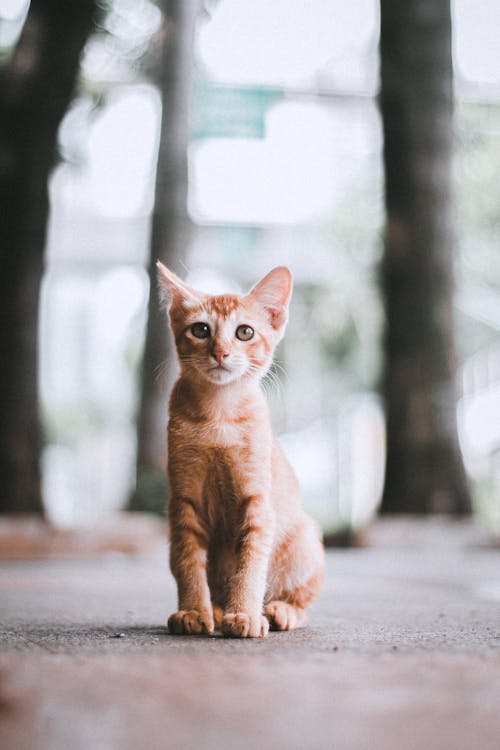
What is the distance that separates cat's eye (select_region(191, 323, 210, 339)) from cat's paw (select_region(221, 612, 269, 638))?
573 mm

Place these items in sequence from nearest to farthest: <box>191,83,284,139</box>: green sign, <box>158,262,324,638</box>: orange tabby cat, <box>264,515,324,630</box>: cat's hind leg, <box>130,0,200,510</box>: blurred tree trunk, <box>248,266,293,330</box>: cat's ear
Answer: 1. <box>158,262,324,638</box>: orange tabby cat
2. <box>264,515,324,630</box>: cat's hind leg
3. <box>248,266,293,330</box>: cat's ear
4. <box>130,0,200,510</box>: blurred tree trunk
5. <box>191,83,284,139</box>: green sign

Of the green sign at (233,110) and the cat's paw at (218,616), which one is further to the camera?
the green sign at (233,110)

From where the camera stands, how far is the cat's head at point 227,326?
1.72 m

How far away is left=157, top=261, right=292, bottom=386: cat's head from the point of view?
1723 mm

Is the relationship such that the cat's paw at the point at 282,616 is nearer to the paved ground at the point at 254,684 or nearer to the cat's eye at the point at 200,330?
the paved ground at the point at 254,684

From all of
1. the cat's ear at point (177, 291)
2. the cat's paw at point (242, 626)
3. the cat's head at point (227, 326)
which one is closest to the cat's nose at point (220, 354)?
the cat's head at point (227, 326)

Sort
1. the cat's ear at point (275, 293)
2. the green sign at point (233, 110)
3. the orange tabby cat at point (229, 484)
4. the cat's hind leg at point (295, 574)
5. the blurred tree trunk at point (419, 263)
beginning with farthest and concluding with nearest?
the green sign at point (233, 110), the blurred tree trunk at point (419, 263), the cat's ear at point (275, 293), the cat's hind leg at point (295, 574), the orange tabby cat at point (229, 484)

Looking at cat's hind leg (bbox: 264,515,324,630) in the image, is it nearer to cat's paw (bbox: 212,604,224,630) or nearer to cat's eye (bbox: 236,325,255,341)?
cat's paw (bbox: 212,604,224,630)

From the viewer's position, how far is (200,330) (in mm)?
1764

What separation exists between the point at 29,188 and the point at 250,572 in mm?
4386

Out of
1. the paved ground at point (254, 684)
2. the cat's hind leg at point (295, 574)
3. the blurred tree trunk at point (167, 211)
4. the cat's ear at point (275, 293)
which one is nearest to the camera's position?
the paved ground at point (254, 684)

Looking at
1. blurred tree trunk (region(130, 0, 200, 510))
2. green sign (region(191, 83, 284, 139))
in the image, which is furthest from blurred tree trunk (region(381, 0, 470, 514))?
green sign (region(191, 83, 284, 139))

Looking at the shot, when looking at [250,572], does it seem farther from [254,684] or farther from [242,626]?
[254,684]

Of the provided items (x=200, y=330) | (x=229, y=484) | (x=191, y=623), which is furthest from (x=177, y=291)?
(x=191, y=623)
